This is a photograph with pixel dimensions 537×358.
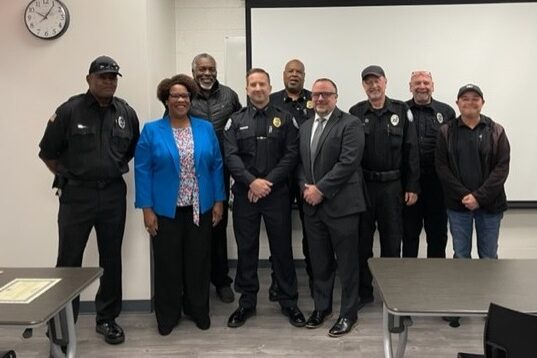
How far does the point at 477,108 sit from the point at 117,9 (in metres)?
2.43

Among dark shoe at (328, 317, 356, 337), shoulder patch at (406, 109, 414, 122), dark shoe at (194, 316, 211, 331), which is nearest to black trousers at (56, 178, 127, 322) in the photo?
dark shoe at (194, 316, 211, 331)

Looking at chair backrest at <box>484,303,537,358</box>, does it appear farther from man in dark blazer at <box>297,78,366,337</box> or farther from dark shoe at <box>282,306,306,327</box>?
dark shoe at <box>282,306,306,327</box>

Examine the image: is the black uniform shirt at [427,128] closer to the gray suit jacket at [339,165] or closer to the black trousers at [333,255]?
the gray suit jacket at [339,165]

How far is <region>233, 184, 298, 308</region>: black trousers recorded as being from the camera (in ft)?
10.6

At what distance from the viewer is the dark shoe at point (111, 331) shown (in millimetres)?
3111

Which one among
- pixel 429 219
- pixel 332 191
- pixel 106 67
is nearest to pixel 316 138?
pixel 332 191

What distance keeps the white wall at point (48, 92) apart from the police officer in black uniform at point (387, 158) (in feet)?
4.96

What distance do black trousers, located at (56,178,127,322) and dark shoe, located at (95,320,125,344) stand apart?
46 millimetres

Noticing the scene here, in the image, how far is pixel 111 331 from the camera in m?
3.14

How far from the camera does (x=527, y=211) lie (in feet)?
13.8

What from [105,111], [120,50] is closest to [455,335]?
[105,111]

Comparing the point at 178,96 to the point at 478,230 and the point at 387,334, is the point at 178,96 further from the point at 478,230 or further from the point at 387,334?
the point at 478,230

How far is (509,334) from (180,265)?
86.9 inches

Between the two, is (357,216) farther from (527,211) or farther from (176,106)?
(527,211)
